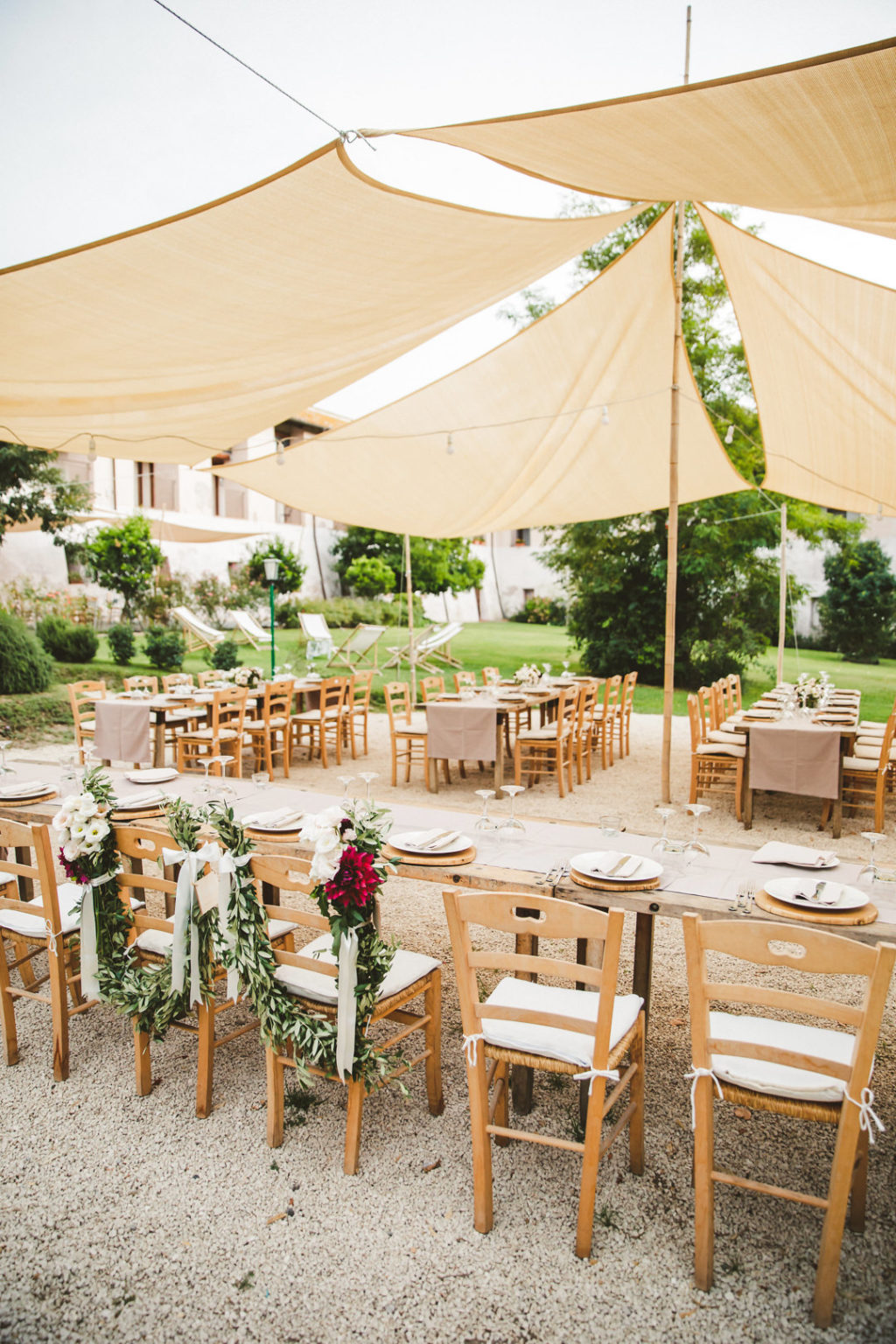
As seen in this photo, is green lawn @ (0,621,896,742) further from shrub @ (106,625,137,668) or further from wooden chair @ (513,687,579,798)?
wooden chair @ (513,687,579,798)

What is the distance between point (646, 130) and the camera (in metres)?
2.69

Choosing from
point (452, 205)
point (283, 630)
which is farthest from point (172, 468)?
point (452, 205)

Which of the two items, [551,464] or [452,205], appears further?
[551,464]

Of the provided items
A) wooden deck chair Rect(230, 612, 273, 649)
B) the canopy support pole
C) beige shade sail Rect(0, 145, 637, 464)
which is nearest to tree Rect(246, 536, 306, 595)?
wooden deck chair Rect(230, 612, 273, 649)

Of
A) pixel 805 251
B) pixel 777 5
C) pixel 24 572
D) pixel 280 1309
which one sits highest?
pixel 805 251

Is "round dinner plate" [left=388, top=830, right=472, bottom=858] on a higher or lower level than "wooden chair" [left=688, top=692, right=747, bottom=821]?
higher

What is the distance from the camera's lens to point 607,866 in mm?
2643

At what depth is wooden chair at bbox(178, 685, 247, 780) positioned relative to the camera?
742cm

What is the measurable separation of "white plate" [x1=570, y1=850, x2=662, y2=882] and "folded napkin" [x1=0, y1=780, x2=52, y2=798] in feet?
8.35

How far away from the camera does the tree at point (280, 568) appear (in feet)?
53.0

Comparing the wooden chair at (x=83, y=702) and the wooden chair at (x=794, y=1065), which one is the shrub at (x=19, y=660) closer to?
the wooden chair at (x=83, y=702)

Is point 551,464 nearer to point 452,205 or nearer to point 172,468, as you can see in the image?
point 452,205

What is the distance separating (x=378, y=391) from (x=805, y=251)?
27.6ft

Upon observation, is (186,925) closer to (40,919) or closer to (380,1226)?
(40,919)
